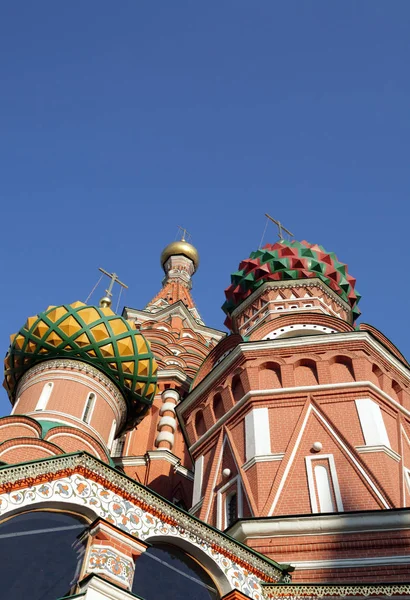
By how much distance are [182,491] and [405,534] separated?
28.4ft

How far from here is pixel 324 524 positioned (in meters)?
8.62

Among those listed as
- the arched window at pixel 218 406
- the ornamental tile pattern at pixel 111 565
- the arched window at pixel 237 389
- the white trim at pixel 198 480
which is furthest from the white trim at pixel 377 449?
the ornamental tile pattern at pixel 111 565

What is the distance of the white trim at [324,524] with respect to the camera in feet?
28.0

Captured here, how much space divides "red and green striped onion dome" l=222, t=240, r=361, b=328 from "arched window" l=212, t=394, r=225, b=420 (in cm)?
529

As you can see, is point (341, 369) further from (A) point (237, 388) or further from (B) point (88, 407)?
(B) point (88, 407)

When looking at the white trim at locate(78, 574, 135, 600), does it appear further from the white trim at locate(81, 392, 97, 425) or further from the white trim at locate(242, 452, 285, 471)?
the white trim at locate(81, 392, 97, 425)

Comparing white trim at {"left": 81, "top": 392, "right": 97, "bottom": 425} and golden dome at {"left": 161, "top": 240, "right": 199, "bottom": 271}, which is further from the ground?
golden dome at {"left": 161, "top": 240, "right": 199, "bottom": 271}

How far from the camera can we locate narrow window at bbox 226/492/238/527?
33.2 ft

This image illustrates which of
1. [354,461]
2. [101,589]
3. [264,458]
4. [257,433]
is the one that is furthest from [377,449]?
[101,589]

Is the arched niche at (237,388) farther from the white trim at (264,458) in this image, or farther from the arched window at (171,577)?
the arched window at (171,577)

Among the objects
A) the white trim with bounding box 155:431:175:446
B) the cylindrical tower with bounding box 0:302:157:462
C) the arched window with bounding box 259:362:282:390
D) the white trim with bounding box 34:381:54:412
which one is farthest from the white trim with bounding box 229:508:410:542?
the white trim with bounding box 155:431:175:446

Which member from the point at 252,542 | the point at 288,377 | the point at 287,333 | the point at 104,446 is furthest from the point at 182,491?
the point at 252,542

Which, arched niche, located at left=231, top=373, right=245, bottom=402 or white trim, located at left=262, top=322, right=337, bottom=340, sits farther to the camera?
white trim, located at left=262, top=322, right=337, bottom=340

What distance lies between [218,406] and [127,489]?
603cm
